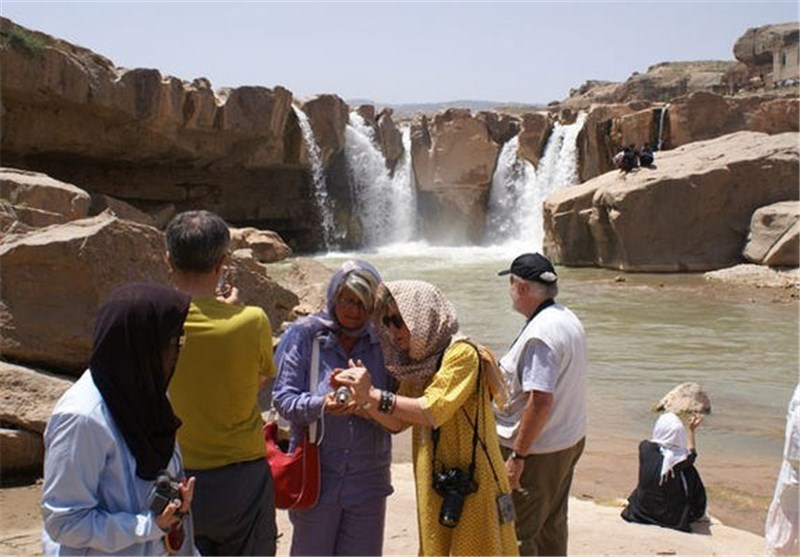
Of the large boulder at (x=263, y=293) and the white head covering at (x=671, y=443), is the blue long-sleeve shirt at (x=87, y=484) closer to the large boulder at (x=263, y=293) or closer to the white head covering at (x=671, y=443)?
the white head covering at (x=671, y=443)

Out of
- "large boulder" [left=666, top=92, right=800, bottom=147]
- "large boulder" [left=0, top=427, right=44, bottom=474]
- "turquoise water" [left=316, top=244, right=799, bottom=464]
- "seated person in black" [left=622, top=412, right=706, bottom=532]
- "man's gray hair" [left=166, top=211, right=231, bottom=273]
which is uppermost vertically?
"large boulder" [left=666, top=92, right=800, bottom=147]

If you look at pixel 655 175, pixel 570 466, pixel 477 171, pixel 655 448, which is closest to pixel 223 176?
pixel 477 171

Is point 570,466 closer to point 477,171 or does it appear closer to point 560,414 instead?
point 560,414

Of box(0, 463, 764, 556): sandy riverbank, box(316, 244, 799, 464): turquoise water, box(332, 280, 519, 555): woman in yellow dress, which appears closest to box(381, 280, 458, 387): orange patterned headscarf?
box(332, 280, 519, 555): woman in yellow dress

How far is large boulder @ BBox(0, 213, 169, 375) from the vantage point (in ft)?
18.5

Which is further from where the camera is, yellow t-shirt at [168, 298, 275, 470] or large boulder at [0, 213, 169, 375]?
large boulder at [0, 213, 169, 375]

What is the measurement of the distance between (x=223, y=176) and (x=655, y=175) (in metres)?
12.7

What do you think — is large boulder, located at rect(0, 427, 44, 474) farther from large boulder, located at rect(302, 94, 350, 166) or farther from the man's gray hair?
large boulder, located at rect(302, 94, 350, 166)

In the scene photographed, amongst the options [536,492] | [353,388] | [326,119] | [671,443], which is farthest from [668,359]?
[326,119]

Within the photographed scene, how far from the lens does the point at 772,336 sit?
13781 mm

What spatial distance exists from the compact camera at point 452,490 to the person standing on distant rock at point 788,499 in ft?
4.60

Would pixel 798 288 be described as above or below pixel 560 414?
below

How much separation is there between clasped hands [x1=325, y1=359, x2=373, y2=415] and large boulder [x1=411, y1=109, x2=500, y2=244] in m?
25.4

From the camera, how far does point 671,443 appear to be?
542cm
